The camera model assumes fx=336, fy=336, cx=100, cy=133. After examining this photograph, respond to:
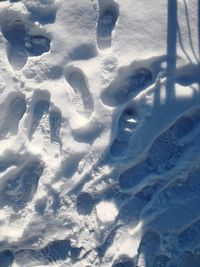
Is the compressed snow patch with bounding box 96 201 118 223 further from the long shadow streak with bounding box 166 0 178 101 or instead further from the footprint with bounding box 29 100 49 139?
the long shadow streak with bounding box 166 0 178 101

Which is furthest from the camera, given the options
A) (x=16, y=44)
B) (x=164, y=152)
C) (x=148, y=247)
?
(x=16, y=44)

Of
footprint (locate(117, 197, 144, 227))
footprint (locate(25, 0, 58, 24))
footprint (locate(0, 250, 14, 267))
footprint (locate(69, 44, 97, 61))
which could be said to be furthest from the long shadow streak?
footprint (locate(0, 250, 14, 267))

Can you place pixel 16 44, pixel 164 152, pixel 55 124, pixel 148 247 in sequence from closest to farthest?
pixel 148 247 < pixel 164 152 < pixel 55 124 < pixel 16 44

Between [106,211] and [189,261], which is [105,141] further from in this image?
[189,261]

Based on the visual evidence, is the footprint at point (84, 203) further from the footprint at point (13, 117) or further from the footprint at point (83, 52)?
the footprint at point (83, 52)

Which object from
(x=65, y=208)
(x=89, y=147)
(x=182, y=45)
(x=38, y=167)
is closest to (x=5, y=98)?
(x=38, y=167)

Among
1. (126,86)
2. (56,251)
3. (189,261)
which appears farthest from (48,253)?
(126,86)
